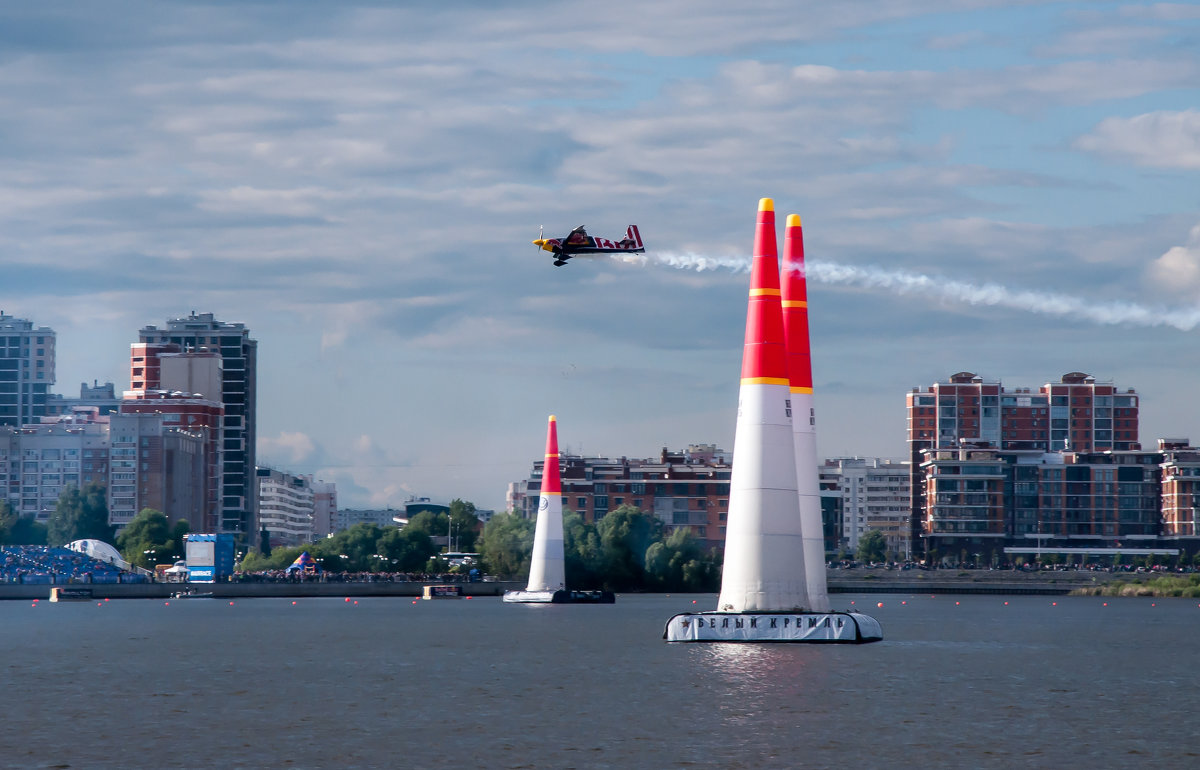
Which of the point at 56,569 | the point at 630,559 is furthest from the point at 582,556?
the point at 56,569

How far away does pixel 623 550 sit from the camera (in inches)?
7042

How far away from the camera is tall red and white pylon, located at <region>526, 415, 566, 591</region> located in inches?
4144

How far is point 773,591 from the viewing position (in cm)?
5281

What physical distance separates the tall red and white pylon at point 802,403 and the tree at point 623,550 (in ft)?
390

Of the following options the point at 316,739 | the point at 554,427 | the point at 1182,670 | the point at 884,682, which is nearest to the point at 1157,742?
the point at 884,682

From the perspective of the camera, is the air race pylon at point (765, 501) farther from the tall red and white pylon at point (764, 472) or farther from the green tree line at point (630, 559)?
the green tree line at point (630, 559)

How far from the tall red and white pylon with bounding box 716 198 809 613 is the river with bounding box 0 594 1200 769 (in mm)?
3014

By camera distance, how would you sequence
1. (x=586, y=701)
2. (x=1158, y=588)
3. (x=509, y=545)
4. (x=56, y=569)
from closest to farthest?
(x=586, y=701), (x=56, y=569), (x=509, y=545), (x=1158, y=588)

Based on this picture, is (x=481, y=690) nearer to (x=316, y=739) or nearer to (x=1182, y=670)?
(x=316, y=739)

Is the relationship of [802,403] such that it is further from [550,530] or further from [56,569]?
[56,569]

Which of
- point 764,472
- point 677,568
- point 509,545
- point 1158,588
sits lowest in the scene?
point 1158,588

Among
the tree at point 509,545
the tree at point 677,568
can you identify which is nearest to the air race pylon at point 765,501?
the tree at point 677,568

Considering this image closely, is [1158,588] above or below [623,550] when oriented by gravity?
below

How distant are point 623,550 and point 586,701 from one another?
12891 centimetres
